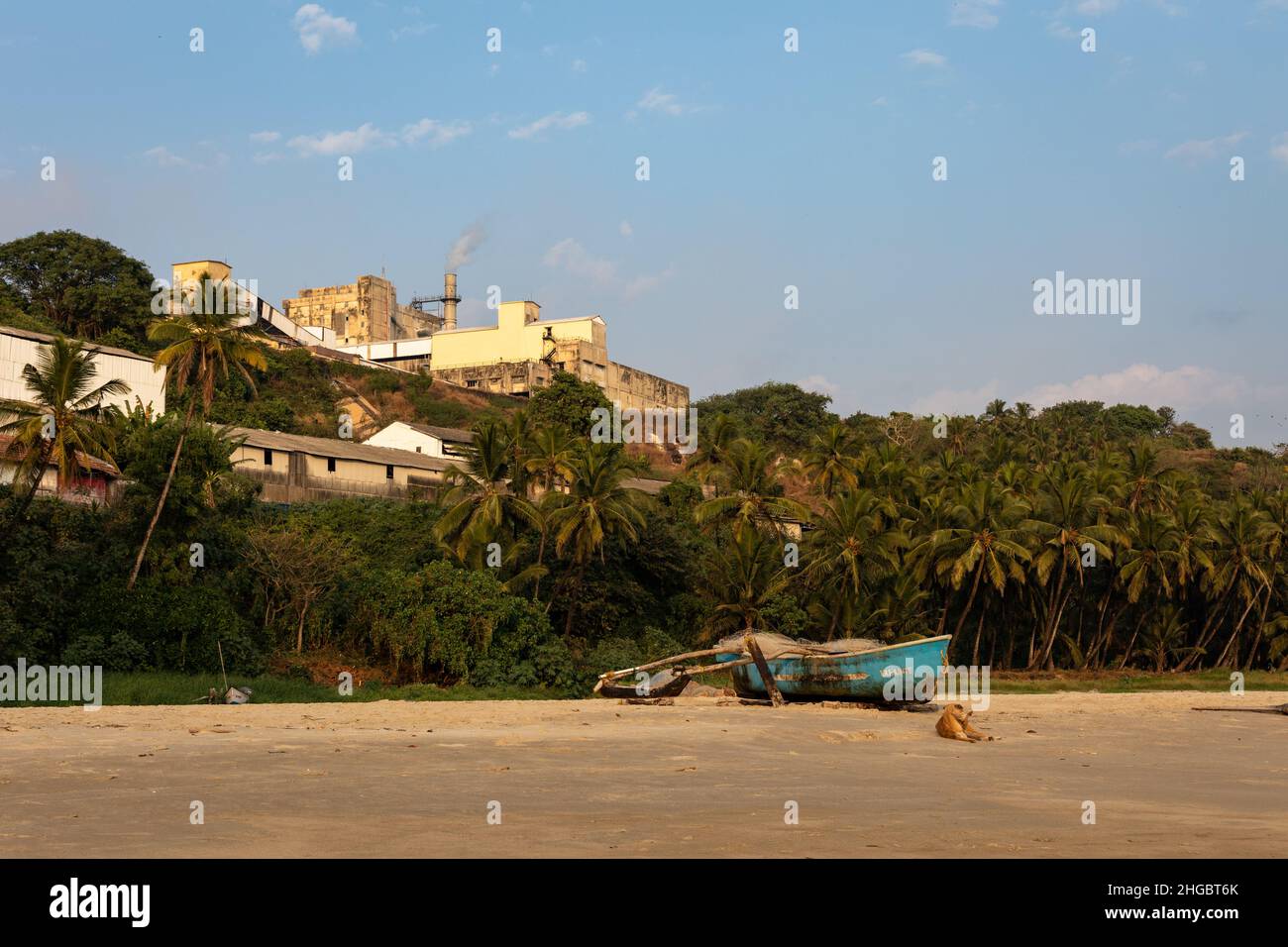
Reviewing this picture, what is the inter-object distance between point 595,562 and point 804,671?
1566cm

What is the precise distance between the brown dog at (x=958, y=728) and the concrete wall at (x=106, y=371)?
3217cm

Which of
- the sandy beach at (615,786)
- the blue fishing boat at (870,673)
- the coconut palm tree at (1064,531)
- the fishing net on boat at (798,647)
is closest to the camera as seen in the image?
the sandy beach at (615,786)

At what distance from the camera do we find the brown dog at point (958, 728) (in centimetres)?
2173

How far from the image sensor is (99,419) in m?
32.2

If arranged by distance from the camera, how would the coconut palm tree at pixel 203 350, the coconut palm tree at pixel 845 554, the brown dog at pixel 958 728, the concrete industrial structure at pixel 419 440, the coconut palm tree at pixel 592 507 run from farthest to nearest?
the concrete industrial structure at pixel 419 440
the coconut palm tree at pixel 845 554
the coconut palm tree at pixel 592 507
the coconut palm tree at pixel 203 350
the brown dog at pixel 958 728

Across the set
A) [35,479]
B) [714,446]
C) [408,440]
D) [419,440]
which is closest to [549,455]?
[714,446]

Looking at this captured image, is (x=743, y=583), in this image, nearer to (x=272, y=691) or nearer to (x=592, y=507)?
(x=592, y=507)

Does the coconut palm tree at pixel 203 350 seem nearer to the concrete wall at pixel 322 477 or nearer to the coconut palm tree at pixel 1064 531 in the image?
the concrete wall at pixel 322 477

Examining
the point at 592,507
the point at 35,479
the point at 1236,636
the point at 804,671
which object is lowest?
the point at 1236,636

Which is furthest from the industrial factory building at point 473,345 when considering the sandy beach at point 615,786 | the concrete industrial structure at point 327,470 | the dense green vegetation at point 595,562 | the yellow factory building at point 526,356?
the sandy beach at point 615,786

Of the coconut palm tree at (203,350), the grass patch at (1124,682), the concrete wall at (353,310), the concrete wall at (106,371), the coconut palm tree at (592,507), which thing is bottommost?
the grass patch at (1124,682)

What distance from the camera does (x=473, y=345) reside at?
96812 millimetres

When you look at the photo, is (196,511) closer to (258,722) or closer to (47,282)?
(258,722)
